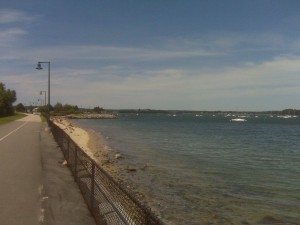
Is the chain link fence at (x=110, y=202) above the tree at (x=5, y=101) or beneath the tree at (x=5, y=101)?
beneath

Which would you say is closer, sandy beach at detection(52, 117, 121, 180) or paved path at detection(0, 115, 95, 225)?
paved path at detection(0, 115, 95, 225)

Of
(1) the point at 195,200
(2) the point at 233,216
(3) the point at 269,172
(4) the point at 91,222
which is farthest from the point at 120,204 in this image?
(3) the point at 269,172

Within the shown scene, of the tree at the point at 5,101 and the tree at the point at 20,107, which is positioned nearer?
the tree at the point at 5,101

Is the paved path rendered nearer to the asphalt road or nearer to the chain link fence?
the asphalt road

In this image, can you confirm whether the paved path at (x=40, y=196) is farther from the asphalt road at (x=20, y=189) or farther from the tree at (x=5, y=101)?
the tree at (x=5, y=101)

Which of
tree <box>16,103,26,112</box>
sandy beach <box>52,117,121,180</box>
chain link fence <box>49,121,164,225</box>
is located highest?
tree <box>16,103,26,112</box>

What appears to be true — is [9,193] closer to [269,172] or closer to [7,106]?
→ [269,172]

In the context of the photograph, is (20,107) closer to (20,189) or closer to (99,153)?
(99,153)

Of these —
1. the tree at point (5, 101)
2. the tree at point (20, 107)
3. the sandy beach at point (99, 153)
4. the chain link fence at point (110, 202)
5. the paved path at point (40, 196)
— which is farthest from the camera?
the tree at point (20, 107)

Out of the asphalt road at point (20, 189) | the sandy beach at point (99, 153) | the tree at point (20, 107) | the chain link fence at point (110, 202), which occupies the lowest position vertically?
the sandy beach at point (99, 153)

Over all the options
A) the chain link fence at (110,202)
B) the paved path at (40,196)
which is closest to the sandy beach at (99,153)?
the paved path at (40,196)

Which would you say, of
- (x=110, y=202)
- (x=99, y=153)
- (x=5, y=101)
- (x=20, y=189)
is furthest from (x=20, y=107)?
(x=110, y=202)

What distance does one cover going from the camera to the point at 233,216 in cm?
1330

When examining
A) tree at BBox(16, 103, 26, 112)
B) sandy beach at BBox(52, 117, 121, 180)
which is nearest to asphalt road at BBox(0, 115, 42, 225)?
sandy beach at BBox(52, 117, 121, 180)
